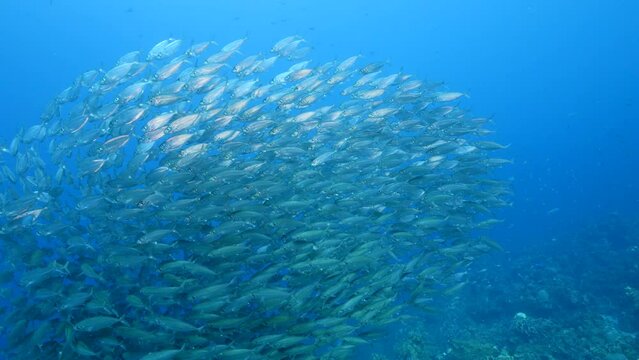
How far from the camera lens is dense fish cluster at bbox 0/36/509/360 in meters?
5.98

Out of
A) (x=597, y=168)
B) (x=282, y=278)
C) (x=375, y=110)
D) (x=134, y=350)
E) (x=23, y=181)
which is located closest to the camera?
(x=134, y=350)

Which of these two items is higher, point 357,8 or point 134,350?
point 357,8

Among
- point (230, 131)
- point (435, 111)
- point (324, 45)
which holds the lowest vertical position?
point (435, 111)

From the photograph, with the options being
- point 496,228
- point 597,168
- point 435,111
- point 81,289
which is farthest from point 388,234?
point 597,168

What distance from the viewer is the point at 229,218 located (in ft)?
22.2

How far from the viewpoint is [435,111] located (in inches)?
376

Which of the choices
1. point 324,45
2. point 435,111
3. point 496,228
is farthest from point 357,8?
point 435,111

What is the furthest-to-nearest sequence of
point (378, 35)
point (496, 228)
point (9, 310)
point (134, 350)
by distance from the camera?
point (378, 35)
point (496, 228)
point (9, 310)
point (134, 350)

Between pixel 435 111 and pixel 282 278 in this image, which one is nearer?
pixel 282 278

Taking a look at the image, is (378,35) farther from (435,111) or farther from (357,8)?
(435,111)

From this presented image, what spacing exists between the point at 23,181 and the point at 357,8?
4167 inches

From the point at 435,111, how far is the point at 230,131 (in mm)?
4679

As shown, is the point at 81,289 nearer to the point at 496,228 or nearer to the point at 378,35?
the point at 496,228

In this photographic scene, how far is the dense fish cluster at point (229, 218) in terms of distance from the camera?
5977 mm
